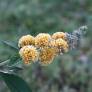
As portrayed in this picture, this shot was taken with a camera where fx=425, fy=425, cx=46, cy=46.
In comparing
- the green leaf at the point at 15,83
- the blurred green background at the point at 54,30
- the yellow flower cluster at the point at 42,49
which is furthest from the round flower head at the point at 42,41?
the blurred green background at the point at 54,30

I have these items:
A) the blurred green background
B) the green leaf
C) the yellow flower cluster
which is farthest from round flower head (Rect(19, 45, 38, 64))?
the blurred green background

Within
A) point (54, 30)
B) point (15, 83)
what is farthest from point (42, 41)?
point (54, 30)

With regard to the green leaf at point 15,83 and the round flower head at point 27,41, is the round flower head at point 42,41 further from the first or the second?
the green leaf at point 15,83

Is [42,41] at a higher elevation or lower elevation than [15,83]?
higher

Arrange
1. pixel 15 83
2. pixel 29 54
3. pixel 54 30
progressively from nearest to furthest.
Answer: pixel 29 54 < pixel 15 83 < pixel 54 30

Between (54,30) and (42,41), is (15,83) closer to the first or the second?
(42,41)

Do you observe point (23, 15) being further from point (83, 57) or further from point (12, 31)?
point (83, 57)

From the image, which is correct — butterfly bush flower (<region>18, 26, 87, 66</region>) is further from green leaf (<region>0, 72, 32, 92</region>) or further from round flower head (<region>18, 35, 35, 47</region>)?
green leaf (<region>0, 72, 32, 92</region>)
